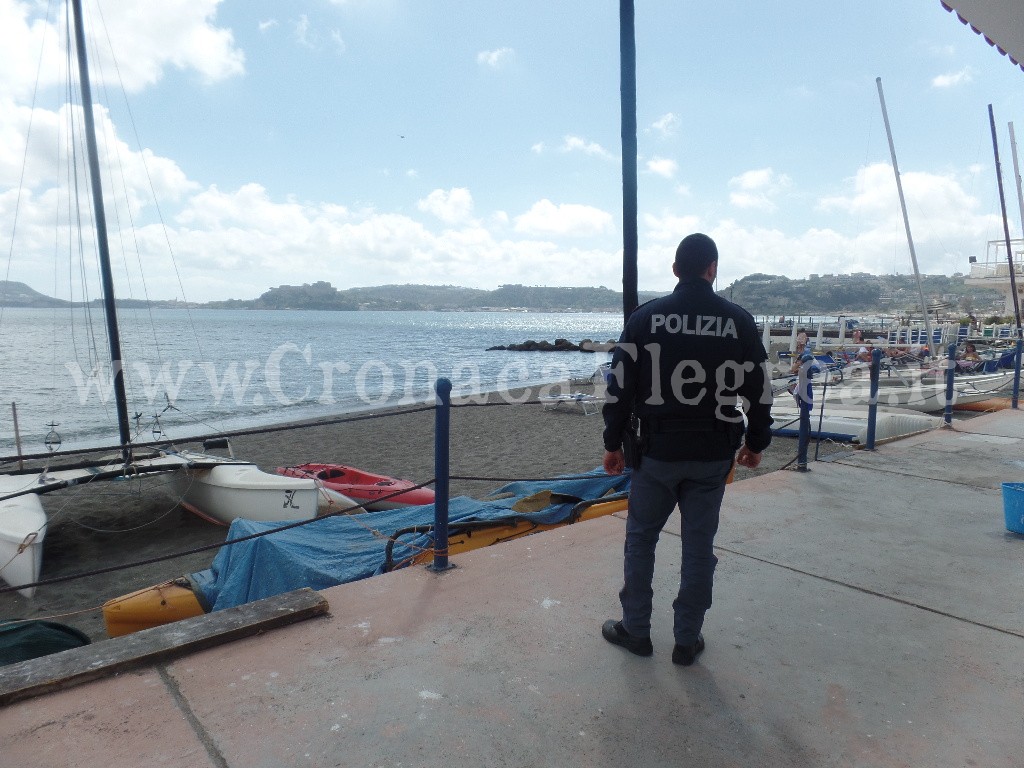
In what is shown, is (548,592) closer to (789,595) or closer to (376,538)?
(789,595)

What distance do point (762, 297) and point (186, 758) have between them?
8882 centimetres

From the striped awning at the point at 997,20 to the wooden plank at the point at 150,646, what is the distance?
16.9 feet

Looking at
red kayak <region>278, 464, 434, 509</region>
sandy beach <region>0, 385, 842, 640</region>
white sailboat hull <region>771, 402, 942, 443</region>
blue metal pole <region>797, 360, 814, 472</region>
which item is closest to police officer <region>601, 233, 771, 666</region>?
sandy beach <region>0, 385, 842, 640</region>

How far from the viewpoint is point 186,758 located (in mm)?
2301

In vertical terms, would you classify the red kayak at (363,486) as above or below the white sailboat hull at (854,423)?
below

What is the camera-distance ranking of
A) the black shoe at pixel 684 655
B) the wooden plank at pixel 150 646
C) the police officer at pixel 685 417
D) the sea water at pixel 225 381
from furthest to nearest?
the sea water at pixel 225 381
the black shoe at pixel 684 655
the police officer at pixel 685 417
the wooden plank at pixel 150 646

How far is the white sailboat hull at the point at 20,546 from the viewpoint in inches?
289

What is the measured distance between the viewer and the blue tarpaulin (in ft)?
14.8

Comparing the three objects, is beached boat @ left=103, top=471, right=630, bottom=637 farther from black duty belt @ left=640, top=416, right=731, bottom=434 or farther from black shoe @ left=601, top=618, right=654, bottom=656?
black duty belt @ left=640, top=416, right=731, bottom=434

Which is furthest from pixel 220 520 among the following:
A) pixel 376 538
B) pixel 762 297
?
pixel 762 297

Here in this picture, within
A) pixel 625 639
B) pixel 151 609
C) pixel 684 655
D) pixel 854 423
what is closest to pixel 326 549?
pixel 151 609

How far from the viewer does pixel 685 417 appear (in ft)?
9.35

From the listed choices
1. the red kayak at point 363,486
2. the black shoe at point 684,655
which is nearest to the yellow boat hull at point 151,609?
the black shoe at point 684,655

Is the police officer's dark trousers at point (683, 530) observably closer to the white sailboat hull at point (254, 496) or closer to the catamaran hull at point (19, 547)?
the white sailboat hull at point (254, 496)
